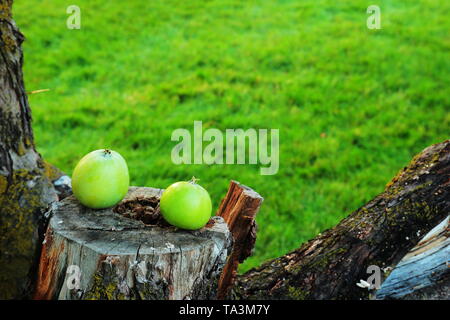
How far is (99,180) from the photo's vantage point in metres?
2.28

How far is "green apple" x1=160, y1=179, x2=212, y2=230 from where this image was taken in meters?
2.20

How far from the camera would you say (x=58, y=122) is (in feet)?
18.0

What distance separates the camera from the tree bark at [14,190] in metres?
2.68

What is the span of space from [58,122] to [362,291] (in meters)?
4.09

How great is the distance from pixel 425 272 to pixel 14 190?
205cm

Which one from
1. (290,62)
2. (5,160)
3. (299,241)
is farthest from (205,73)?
(5,160)

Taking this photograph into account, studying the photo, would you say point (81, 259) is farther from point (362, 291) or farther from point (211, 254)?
point (362, 291)
